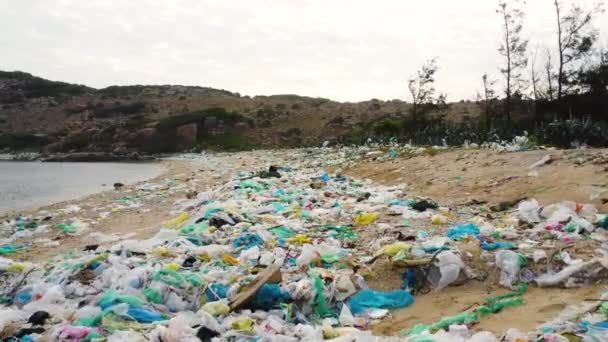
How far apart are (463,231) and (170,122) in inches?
1277

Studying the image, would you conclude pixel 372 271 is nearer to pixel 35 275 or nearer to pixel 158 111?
pixel 35 275

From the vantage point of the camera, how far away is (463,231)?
163 inches

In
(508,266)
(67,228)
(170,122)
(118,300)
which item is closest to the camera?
(118,300)

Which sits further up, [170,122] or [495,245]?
[170,122]

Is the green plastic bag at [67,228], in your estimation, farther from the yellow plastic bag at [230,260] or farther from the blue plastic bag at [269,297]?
the blue plastic bag at [269,297]

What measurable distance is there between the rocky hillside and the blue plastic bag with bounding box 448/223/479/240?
20.8 metres

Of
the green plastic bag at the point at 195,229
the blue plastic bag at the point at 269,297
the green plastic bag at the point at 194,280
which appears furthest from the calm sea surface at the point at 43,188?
the blue plastic bag at the point at 269,297

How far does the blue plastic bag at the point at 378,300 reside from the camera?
295cm

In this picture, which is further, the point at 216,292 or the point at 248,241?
the point at 248,241

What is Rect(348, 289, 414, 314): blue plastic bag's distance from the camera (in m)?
2.95

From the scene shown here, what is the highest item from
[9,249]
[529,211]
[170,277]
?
[529,211]

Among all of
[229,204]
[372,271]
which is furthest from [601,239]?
[229,204]

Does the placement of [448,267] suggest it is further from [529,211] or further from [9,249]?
[9,249]

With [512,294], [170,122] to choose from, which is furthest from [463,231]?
[170,122]
